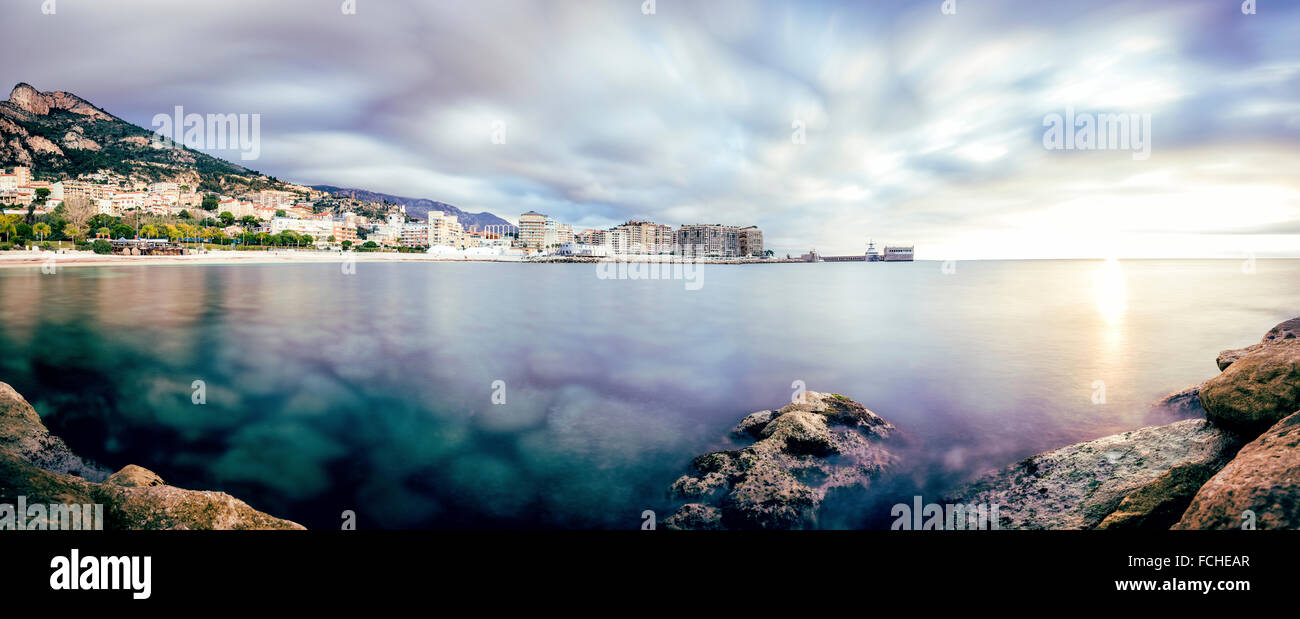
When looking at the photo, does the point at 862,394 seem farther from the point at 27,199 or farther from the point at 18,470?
the point at 27,199

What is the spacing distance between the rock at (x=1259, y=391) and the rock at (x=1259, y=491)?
1518 mm

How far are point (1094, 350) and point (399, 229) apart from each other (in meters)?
183

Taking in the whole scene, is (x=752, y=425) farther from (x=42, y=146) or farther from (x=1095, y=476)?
(x=42, y=146)

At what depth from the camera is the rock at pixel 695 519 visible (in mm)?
5054

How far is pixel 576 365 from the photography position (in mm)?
12391

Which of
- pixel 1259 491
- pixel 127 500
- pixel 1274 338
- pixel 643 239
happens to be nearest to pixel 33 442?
pixel 127 500

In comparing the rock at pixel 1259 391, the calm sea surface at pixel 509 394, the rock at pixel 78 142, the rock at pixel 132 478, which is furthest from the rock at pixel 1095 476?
the rock at pixel 78 142

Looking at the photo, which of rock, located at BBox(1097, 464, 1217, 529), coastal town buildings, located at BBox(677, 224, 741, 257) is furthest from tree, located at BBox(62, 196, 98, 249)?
coastal town buildings, located at BBox(677, 224, 741, 257)

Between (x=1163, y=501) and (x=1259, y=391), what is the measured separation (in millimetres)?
2039

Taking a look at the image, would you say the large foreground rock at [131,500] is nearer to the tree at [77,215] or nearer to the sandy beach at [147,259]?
the sandy beach at [147,259]

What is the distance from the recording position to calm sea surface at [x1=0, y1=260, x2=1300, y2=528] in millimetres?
6180

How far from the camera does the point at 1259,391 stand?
4660mm

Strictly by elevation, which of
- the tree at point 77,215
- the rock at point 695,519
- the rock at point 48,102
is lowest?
the rock at point 695,519
